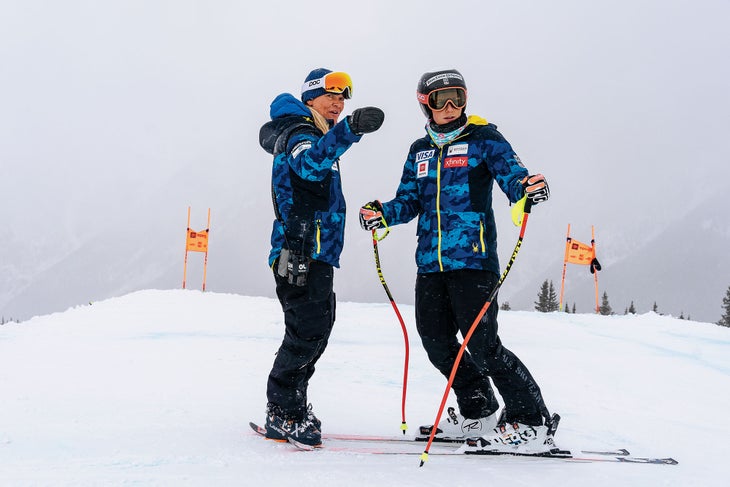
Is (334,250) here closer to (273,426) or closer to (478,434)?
(273,426)

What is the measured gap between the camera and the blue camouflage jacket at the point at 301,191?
3.37m

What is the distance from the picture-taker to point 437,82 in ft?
12.1

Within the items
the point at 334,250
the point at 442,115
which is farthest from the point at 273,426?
the point at 442,115

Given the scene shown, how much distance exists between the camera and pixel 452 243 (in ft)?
11.6

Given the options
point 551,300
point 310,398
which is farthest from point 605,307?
point 310,398

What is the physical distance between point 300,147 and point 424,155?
960mm

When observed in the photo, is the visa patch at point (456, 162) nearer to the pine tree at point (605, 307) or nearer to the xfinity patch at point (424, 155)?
the xfinity patch at point (424, 155)

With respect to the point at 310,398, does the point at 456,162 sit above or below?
above

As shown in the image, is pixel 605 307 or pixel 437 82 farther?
pixel 605 307

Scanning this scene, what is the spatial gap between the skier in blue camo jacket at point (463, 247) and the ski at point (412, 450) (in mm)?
90

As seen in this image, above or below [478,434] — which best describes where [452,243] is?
above

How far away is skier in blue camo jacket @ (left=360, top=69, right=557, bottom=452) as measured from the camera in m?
3.45

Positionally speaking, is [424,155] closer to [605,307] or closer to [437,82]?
[437,82]

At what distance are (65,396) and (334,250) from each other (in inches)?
106
